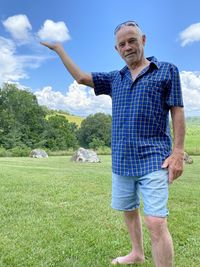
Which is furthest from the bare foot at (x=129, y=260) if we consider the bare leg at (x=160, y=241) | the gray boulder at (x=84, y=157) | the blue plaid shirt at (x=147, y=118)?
the gray boulder at (x=84, y=157)

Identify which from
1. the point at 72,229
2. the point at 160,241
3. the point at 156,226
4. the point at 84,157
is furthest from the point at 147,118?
the point at 84,157

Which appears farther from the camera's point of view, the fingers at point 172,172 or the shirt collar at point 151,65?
the shirt collar at point 151,65

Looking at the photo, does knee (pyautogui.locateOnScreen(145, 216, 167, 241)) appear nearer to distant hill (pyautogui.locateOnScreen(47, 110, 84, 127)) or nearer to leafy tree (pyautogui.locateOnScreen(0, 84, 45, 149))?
leafy tree (pyautogui.locateOnScreen(0, 84, 45, 149))

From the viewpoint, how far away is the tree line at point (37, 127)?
50094 mm

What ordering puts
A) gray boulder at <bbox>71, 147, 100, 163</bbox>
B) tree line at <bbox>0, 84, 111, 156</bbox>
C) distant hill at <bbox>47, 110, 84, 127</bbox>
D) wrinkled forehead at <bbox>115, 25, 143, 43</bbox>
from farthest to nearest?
distant hill at <bbox>47, 110, 84, 127</bbox> < tree line at <bbox>0, 84, 111, 156</bbox> < gray boulder at <bbox>71, 147, 100, 163</bbox> < wrinkled forehead at <bbox>115, 25, 143, 43</bbox>

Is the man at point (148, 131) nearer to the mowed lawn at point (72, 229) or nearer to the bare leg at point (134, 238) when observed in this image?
the bare leg at point (134, 238)

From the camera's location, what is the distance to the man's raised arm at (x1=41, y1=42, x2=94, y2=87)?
320 centimetres

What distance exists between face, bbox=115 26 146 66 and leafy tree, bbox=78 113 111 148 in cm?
5299

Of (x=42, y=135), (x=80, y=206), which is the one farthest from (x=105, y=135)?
(x=80, y=206)

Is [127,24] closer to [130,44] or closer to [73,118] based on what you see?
[130,44]

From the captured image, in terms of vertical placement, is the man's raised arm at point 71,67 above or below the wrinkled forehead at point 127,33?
below

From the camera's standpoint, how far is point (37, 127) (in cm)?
5325

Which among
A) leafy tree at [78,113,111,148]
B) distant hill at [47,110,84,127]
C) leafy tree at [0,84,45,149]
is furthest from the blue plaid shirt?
distant hill at [47,110,84,127]

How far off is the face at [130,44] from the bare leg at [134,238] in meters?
1.30
